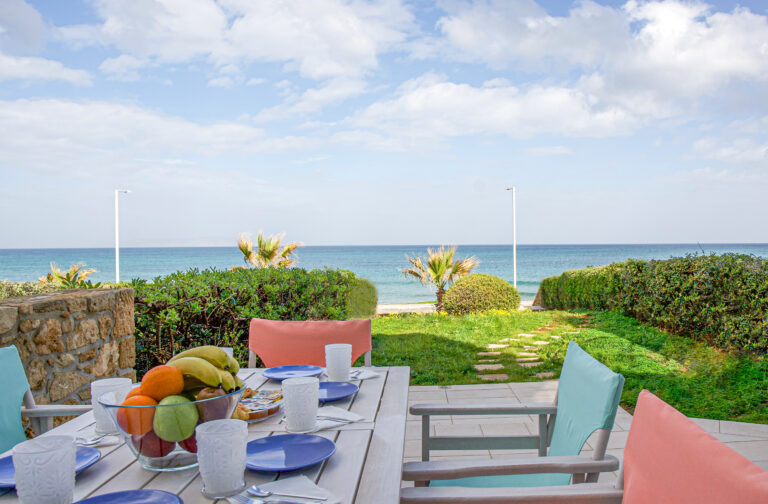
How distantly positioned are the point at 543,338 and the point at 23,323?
5157 millimetres

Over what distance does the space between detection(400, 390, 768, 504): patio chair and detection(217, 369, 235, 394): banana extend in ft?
1.40

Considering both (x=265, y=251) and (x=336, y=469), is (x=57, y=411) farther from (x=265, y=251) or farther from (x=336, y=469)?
(x=265, y=251)

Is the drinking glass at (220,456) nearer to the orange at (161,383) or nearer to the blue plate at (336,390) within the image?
the orange at (161,383)

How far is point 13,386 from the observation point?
5.58ft

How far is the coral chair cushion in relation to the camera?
0.74 metres

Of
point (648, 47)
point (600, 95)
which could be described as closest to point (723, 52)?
point (648, 47)

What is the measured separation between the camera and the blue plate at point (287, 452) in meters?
1.05

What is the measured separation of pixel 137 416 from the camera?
0.99m

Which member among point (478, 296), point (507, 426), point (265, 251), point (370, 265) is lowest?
point (370, 265)

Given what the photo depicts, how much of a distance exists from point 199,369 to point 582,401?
3.44 feet

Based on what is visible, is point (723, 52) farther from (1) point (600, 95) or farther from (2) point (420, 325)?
(2) point (420, 325)

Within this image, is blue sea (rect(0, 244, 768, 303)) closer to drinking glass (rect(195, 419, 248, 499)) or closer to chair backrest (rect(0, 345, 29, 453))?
chair backrest (rect(0, 345, 29, 453))

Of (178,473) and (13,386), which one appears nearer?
(178,473)

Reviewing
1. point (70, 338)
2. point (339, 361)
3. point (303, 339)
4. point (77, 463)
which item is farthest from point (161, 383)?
point (70, 338)
